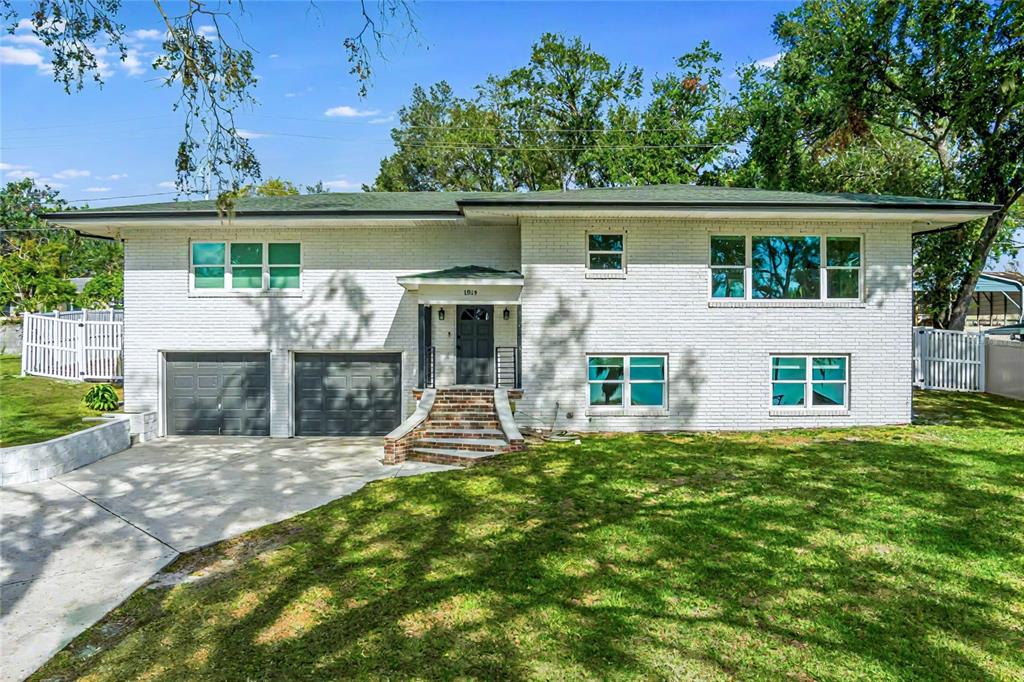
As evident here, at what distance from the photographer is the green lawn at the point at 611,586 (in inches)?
165

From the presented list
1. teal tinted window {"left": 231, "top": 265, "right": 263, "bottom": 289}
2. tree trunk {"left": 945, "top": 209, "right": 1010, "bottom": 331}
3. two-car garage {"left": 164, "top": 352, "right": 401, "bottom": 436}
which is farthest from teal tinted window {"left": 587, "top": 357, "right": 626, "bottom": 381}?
tree trunk {"left": 945, "top": 209, "right": 1010, "bottom": 331}

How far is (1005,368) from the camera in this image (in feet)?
52.3

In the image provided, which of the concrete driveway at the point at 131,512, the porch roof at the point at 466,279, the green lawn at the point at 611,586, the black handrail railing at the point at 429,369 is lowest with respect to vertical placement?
the concrete driveway at the point at 131,512

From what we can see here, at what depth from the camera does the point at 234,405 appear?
13.8 metres

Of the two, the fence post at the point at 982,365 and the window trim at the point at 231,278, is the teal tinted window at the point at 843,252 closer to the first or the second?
the fence post at the point at 982,365

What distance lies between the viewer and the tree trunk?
18.5 m

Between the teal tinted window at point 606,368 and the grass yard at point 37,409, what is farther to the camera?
the teal tinted window at point 606,368

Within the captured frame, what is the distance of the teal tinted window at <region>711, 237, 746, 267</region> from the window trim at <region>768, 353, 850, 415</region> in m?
2.20

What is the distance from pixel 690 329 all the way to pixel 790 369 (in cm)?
244

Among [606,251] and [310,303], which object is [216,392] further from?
[606,251]

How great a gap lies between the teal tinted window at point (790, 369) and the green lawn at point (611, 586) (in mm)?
4066

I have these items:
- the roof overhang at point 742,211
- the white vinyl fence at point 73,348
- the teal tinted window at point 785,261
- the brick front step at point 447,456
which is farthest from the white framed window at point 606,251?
the white vinyl fence at point 73,348

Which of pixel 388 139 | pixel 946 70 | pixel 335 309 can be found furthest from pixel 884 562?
pixel 388 139

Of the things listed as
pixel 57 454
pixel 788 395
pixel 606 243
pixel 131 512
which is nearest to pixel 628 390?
pixel 606 243
